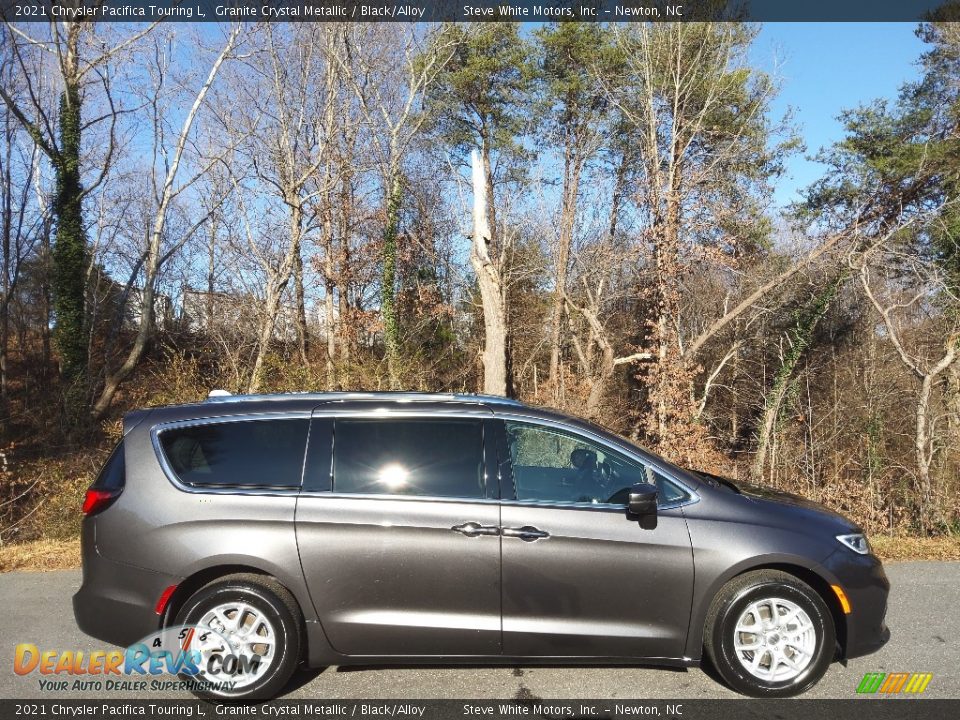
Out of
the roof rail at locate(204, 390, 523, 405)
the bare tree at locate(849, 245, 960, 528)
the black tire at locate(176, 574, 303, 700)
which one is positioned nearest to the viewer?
the black tire at locate(176, 574, 303, 700)

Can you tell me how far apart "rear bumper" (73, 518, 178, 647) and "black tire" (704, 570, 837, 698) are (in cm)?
301

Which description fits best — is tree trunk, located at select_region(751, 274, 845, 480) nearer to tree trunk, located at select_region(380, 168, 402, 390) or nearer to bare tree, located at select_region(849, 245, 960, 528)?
bare tree, located at select_region(849, 245, 960, 528)

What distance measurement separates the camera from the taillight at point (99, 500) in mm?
3961

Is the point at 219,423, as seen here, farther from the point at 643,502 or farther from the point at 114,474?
the point at 643,502

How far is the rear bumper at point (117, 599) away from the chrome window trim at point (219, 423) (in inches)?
19.6

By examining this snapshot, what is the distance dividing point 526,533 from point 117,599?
7.54 feet

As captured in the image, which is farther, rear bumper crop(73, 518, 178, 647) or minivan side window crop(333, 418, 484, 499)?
minivan side window crop(333, 418, 484, 499)

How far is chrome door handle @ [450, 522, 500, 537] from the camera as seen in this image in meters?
3.80

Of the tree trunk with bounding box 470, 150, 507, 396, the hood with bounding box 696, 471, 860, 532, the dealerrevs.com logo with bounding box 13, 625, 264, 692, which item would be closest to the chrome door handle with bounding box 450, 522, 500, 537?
the dealerrevs.com logo with bounding box 13, 625, 264, 692

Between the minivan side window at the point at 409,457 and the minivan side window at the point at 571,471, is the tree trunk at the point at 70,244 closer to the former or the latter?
A: the minivan side window at the point at 409,457

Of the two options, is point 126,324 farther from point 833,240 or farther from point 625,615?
point 625,615

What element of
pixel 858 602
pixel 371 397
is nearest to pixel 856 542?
pixel 858 602

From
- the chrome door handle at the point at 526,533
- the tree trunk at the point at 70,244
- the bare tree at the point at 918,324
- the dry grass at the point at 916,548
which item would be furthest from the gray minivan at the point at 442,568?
the tree trunk at the point at 70,244

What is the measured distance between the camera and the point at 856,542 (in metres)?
4.05
